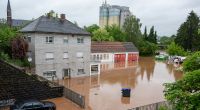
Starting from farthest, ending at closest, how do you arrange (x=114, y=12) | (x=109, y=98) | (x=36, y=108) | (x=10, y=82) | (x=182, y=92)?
(x=114, y=12), (x=109, y=98), (x=10, y=82), (x=36, y=108), (x=182, y=92)

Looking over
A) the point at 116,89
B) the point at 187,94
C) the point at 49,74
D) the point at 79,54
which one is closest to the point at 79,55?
the point at 79,54

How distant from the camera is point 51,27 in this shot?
109 ft

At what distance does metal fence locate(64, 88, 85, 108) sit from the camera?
830 inches

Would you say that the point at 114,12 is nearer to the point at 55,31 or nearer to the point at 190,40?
the point at 190,40

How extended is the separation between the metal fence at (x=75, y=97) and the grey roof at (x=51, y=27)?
1144 centimetres

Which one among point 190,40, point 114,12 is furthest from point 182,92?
point 114,12

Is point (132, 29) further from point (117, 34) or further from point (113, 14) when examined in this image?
point (113, 14)

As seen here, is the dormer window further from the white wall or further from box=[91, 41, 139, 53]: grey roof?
box=[91, 41, 139, 53]: grey roof

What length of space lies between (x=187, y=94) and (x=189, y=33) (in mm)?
65853

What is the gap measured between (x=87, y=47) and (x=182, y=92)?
96.1 ft

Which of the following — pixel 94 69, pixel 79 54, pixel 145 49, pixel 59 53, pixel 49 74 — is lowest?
pixel 49 74

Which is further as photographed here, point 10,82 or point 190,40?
point 190,40

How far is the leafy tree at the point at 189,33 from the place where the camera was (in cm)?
6856

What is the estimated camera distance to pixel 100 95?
26453 millimetres
